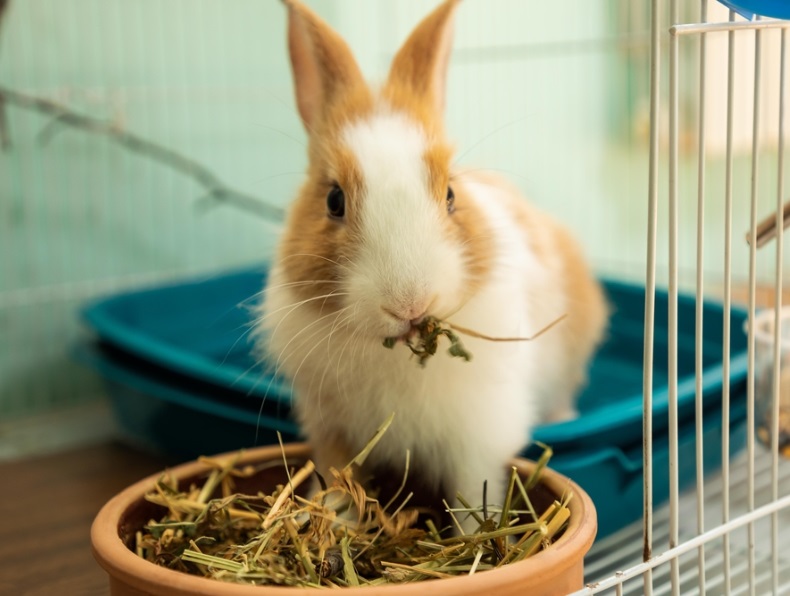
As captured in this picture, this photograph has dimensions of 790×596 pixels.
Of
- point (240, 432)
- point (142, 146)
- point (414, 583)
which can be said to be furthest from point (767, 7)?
point (142, 146)

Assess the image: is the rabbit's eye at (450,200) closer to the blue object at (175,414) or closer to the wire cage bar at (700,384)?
the wire cage bar at (700,384)

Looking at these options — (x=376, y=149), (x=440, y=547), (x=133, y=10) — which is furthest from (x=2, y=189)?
(x=440, y=547)

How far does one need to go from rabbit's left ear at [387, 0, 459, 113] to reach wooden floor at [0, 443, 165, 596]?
0.84 meters

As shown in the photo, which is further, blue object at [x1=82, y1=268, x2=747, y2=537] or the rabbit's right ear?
blue object at [x1=82, y1=268, x2=747, y2=537]

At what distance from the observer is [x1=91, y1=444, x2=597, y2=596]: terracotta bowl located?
2.82 feet

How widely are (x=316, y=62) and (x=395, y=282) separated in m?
0.41

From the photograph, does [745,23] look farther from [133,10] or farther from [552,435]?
[133,10]

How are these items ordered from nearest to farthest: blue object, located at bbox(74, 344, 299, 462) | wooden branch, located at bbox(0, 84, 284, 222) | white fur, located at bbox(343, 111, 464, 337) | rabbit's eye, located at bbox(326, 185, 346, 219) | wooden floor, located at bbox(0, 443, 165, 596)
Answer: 1. white fur, located at bbox(343, 111, 464, 337)
2. rabbit's eye, located at bbox(326, 185, 346, 219)
3. wooden floor, located at bbox(0, 443, 165, 596)
4. blue object, located at bbox(74, 344, 299, 462)
5. wooden branch, located at bbox(0, 84, 284, 222)

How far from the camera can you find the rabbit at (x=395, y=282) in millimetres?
1043

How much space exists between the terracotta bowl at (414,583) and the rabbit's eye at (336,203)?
436 millimetres

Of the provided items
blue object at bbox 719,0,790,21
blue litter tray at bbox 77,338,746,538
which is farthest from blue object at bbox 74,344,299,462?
blue object at bbox 719,0,790,21

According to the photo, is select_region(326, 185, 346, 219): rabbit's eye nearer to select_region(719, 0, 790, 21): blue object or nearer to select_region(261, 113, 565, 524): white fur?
select_region(261, 113, 565, 524): white fur

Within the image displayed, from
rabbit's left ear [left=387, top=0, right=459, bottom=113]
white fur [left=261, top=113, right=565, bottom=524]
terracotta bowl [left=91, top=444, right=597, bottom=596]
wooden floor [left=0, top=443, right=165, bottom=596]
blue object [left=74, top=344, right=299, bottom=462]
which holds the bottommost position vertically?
wooden floor [left=0, top=443, right=165, bottom=596]

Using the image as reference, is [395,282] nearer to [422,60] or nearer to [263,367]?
[422,60]
